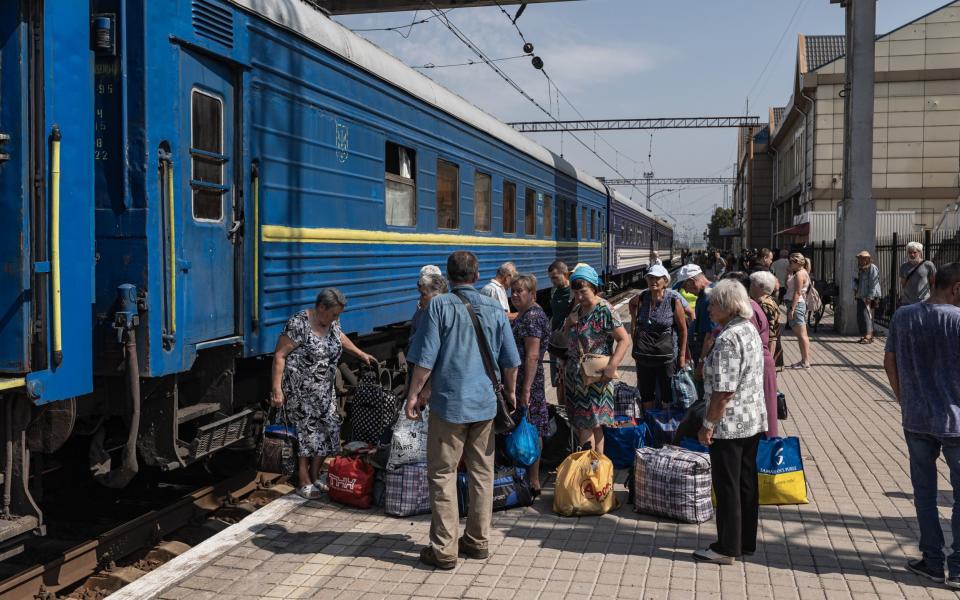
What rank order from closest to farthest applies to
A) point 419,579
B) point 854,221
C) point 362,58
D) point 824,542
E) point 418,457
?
1. point 419,579
2. point 824,542
3. point 418,457
4. point 362,58
5. point 854,221

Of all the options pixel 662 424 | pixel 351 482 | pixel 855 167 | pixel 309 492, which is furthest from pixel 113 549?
pixel 855 167

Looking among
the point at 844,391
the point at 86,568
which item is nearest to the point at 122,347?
the point at 86,568

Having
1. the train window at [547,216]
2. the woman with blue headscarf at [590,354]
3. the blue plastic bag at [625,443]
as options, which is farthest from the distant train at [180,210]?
the train window at [547,216]

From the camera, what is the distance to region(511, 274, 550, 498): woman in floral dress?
19.9 ft

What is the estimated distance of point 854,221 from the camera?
16859 millimetres

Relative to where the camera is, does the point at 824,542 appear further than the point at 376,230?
No

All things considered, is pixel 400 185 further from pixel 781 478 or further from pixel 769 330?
pixel 781 478

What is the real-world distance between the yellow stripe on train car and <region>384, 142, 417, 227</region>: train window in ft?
0.52

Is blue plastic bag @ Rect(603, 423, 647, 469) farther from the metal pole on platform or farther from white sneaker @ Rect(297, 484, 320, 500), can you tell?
the metal pole on platform

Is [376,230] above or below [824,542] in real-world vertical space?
above

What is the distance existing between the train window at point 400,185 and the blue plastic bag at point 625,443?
9.50 ft

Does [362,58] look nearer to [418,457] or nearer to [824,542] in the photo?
[418,457]

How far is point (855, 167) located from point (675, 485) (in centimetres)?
1332

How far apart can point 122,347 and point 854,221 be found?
49.6 ft
